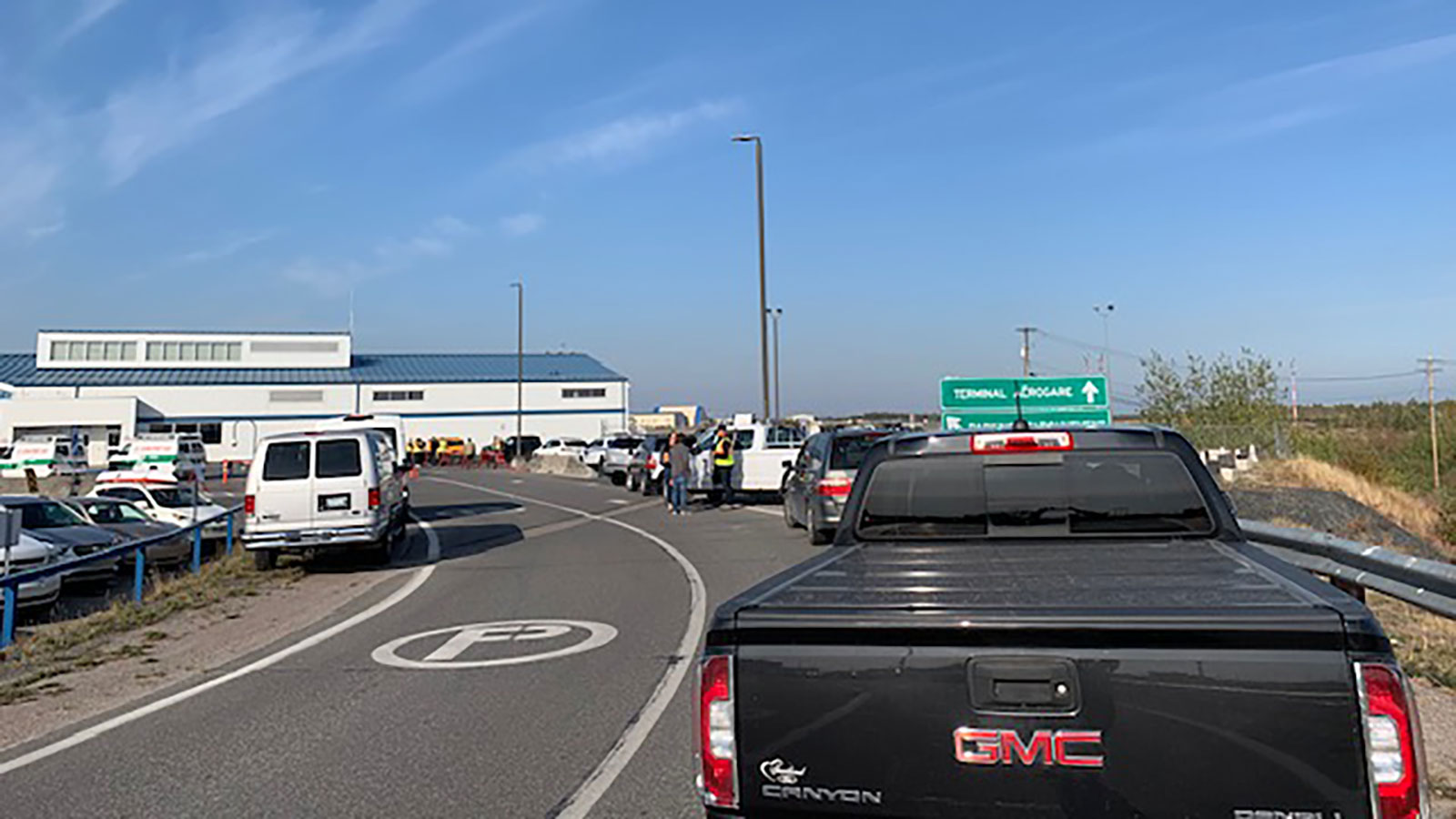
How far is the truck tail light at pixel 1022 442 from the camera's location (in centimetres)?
507

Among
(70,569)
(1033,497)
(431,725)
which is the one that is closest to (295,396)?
(70,569)

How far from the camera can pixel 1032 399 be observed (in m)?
26.4

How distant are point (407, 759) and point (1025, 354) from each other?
43203 millimetres

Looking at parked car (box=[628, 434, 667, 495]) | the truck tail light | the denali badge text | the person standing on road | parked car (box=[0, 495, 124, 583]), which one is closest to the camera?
the denali badge text

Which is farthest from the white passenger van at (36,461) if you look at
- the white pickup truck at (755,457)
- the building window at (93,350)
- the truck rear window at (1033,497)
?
the truck rear window at (1033,497)

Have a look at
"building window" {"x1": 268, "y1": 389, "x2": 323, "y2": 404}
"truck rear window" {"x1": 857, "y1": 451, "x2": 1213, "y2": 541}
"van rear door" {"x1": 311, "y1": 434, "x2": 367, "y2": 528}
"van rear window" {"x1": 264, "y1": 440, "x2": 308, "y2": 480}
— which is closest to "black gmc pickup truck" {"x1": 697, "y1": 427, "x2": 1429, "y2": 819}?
"truck rear window" {"x1": 857, "y1": 451, "x2": 1213, "y2": 541}

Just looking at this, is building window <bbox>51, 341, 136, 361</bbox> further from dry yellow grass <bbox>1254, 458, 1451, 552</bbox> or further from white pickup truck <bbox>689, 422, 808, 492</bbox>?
dry yellow grass <bbox>1254, 458, 1451, 552</bbox>

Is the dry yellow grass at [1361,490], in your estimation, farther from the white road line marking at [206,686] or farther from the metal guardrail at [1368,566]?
the white road line marking at [206,686]

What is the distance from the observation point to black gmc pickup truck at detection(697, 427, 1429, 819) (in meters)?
2.75

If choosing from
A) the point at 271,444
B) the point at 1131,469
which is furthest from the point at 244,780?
the point at 271,444

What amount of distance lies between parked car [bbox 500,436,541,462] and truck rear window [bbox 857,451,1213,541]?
61.1 metres

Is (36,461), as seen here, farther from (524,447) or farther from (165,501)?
(524,447)

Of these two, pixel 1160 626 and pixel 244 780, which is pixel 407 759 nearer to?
pixel 244 780

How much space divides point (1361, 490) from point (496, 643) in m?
29.2
